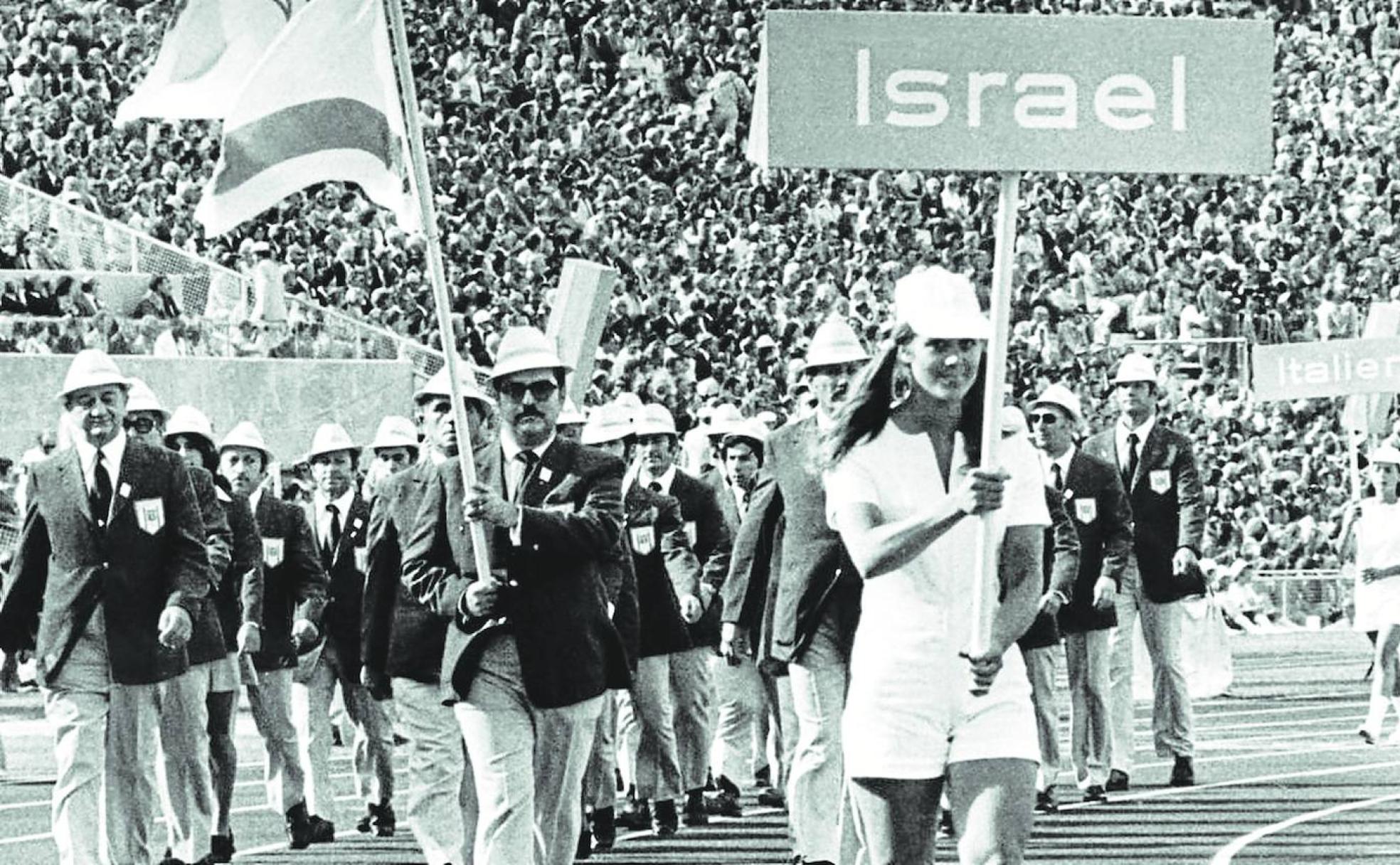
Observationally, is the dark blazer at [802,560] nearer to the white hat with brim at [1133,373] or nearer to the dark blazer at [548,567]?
the dark blazer at [548,567]

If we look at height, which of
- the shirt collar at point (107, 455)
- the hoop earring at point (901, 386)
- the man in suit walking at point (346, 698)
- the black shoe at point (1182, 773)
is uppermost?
the shirt collar at point (107, 455)

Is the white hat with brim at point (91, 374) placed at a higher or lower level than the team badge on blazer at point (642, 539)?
higher

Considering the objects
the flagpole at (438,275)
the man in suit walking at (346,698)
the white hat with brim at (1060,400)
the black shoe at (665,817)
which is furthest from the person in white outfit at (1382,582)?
the flagpole at (438,275)

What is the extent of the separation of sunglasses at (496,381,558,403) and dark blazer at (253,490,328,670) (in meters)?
4.04

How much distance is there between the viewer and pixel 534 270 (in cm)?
3338

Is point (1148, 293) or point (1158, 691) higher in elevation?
point (1148, 293)

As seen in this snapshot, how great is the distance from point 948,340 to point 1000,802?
1.05 metres

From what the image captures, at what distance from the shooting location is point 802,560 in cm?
1088

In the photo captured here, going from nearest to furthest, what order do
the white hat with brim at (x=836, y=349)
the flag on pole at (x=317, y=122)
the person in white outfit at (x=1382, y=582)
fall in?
the flag on pole at (x=317, y=122) → the white hat with brim at (x=836, y=349) → the person in white outfit at (x=1382, y=582)

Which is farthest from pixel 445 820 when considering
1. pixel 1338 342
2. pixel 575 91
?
pixel 575 91

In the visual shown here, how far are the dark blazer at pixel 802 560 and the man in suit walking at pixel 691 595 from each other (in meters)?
3.82

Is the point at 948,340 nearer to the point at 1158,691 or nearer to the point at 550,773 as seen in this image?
the point at 550,773

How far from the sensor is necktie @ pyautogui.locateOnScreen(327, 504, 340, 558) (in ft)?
47.7

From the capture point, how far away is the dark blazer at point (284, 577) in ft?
44.9
